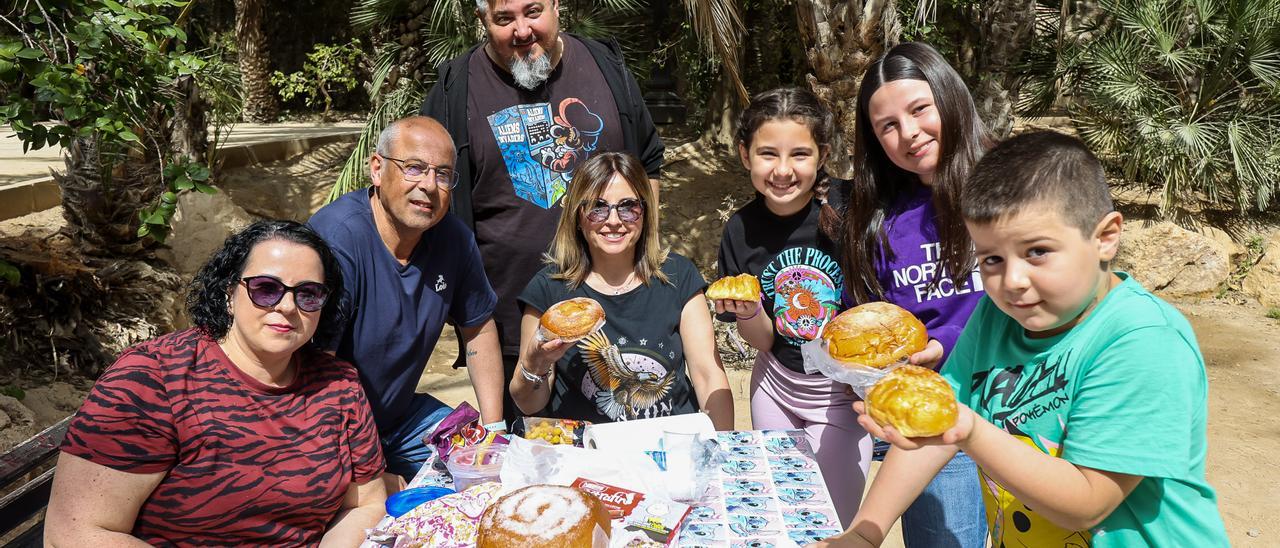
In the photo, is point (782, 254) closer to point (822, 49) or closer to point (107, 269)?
point (822, 49)

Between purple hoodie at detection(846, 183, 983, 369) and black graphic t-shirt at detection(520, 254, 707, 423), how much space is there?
72 centimetres

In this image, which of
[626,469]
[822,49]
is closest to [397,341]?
[626,469]

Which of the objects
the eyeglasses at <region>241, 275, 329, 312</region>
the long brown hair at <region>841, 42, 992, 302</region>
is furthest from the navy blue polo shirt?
the long brown hair at <region>841, 42, 992, 302</region>

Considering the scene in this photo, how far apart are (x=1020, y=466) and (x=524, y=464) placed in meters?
1.15

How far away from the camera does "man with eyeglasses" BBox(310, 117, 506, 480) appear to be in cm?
258

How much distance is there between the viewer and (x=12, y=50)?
2801 millimetres

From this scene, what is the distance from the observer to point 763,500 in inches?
81.2

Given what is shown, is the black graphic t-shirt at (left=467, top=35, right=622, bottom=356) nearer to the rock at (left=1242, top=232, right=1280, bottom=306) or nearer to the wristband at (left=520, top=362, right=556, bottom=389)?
the wristband at (left=520, top=362, right=556, bottom=389)

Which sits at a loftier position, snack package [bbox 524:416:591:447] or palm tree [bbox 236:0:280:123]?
palm tree [bbox 236:0:280:123]

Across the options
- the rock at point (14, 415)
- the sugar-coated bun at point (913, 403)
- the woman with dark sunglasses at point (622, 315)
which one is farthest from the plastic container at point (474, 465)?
the rock at point (14, 415)

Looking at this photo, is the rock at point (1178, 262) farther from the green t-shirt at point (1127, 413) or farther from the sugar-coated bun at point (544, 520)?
the sugar-coated bun at point (544, 520)

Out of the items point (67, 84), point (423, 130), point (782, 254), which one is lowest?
point (782, 254)

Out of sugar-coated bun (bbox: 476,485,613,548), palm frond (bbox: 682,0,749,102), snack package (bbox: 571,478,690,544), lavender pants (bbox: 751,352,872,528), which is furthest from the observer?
palm frond (bbox: 682,0,749,102)

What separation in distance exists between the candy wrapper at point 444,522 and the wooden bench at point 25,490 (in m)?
1.02
